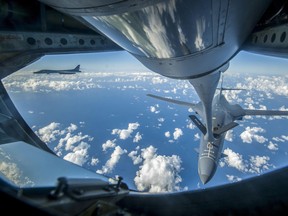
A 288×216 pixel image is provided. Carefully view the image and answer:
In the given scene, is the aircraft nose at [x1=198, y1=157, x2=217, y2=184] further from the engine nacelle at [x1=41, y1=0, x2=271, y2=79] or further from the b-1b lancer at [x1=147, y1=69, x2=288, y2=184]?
the engine nacelle at [x1=41, y1=0, x2=271, y2=79]

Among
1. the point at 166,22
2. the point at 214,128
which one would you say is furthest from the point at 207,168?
the point at 166,22

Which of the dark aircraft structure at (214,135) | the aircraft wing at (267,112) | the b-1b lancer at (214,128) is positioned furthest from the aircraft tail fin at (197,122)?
the aircraft wing at (267,112)

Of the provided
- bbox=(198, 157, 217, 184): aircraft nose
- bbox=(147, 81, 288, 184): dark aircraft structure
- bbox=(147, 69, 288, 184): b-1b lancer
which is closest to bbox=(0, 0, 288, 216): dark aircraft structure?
bbox=(147, 69, 288, 184): b-1b lancer

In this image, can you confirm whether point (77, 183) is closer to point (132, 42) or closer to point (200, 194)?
point (200, 194)

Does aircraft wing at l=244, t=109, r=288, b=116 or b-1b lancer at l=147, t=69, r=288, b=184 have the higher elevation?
aircraft wing at l=244, t=109, r=288, b=116

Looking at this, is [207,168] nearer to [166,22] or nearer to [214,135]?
[214,135]

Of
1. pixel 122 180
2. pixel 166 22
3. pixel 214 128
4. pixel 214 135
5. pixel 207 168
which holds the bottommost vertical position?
pixel 207 168

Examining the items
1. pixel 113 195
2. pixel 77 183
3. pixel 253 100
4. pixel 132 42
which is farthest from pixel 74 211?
pixel 253 100

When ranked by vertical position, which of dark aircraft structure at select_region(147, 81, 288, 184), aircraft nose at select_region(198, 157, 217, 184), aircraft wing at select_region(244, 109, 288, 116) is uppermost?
aircraft wing at select_region(244, 109, 288, 116)

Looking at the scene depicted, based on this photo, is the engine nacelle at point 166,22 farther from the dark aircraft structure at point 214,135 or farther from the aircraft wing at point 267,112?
the aircraft wing at point 267,112

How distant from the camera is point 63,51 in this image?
3.18 meters

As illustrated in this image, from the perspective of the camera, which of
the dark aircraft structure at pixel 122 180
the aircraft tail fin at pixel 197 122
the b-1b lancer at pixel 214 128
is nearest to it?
the dark aircraft structure at pixel 122 180

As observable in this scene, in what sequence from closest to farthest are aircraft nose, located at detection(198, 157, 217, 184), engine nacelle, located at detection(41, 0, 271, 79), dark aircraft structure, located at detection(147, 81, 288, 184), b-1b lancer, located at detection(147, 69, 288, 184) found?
1. engine nacelle, located at detection(41, 0, 271, 79)
2. b-1b lancer, located at detection(147, 69, 288, 184)
3. dark aircraft structure, located at detection(147, 81, 288, 184)
4. aircraft nose, located at detection(198, 157, 217, 184)

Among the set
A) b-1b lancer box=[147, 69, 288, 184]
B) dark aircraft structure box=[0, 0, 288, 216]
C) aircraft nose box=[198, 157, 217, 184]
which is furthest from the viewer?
aircraft nose box=[198, 157, 217, 184]
